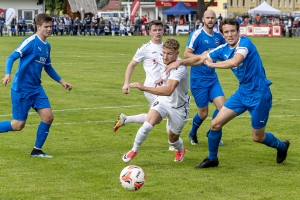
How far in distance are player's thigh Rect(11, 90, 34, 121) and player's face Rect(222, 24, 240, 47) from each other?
326 cm

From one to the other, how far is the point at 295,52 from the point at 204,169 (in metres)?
29.1

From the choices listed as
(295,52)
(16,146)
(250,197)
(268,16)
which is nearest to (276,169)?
(250,197)

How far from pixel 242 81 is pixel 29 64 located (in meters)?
3.32

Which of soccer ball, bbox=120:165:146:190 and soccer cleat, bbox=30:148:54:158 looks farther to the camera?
soccer cleat, bbox=30:148:54:158

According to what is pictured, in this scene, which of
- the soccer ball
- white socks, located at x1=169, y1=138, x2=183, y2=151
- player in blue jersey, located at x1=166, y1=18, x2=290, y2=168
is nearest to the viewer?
the soccer ball

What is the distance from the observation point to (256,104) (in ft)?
Answer: 30.1

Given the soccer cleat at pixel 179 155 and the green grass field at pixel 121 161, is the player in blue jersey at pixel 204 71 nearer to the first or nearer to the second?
the green grass field at pixel 121 161

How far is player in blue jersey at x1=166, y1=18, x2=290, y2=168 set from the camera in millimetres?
8961

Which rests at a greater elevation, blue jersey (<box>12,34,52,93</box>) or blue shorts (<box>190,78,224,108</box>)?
blue jersey (<box>12,34,52,93</box>)

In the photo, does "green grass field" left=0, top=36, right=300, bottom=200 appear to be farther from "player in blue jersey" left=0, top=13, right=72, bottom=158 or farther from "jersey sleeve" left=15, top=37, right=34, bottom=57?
"jersey sleeve" left=15, top=37, right=34, bottom=57

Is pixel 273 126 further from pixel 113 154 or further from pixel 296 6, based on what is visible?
pixel 296 6

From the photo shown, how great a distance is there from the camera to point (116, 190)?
324 inches

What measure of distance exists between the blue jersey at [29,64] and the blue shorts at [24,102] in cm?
9

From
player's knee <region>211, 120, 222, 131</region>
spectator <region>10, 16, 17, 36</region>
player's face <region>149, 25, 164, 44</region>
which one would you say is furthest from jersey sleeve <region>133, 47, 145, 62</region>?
spectator <region>10, 16, 17, 36</region>
